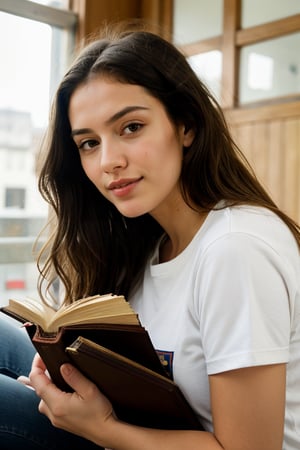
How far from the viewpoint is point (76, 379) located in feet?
2.87

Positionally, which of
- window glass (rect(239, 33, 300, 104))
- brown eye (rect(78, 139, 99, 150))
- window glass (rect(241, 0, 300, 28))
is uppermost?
window glass (rect(241, 0, 300, 28))

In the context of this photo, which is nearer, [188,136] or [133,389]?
[133,389]

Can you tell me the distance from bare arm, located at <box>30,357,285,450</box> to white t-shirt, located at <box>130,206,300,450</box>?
28 millimetres

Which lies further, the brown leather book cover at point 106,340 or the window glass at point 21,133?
the window glass at point 21,133

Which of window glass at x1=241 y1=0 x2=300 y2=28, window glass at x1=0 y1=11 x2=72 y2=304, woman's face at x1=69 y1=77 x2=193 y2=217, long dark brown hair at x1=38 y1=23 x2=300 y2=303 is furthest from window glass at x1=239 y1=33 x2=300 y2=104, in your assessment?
woman's face at x1=69 y1=77 x2=193 y2=217

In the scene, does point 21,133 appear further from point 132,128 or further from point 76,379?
point 76,379

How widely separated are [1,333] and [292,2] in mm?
1563

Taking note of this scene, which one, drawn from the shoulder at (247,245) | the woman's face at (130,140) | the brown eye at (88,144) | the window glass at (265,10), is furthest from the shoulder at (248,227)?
the window glass at (265,10)

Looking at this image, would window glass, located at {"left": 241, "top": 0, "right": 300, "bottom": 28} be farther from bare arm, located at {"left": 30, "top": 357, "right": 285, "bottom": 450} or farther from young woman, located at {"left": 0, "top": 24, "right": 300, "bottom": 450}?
bare arm, located at {"left": 30, "top": 357, "right": 285, "bottom": 450}

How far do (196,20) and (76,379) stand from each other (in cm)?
192

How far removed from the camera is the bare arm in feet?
2.55

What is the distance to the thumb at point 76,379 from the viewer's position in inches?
34.0

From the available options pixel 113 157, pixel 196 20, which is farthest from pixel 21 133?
pixel 113 157

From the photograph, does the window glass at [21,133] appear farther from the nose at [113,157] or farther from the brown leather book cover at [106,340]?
the brown leather book cover at [106,340]
